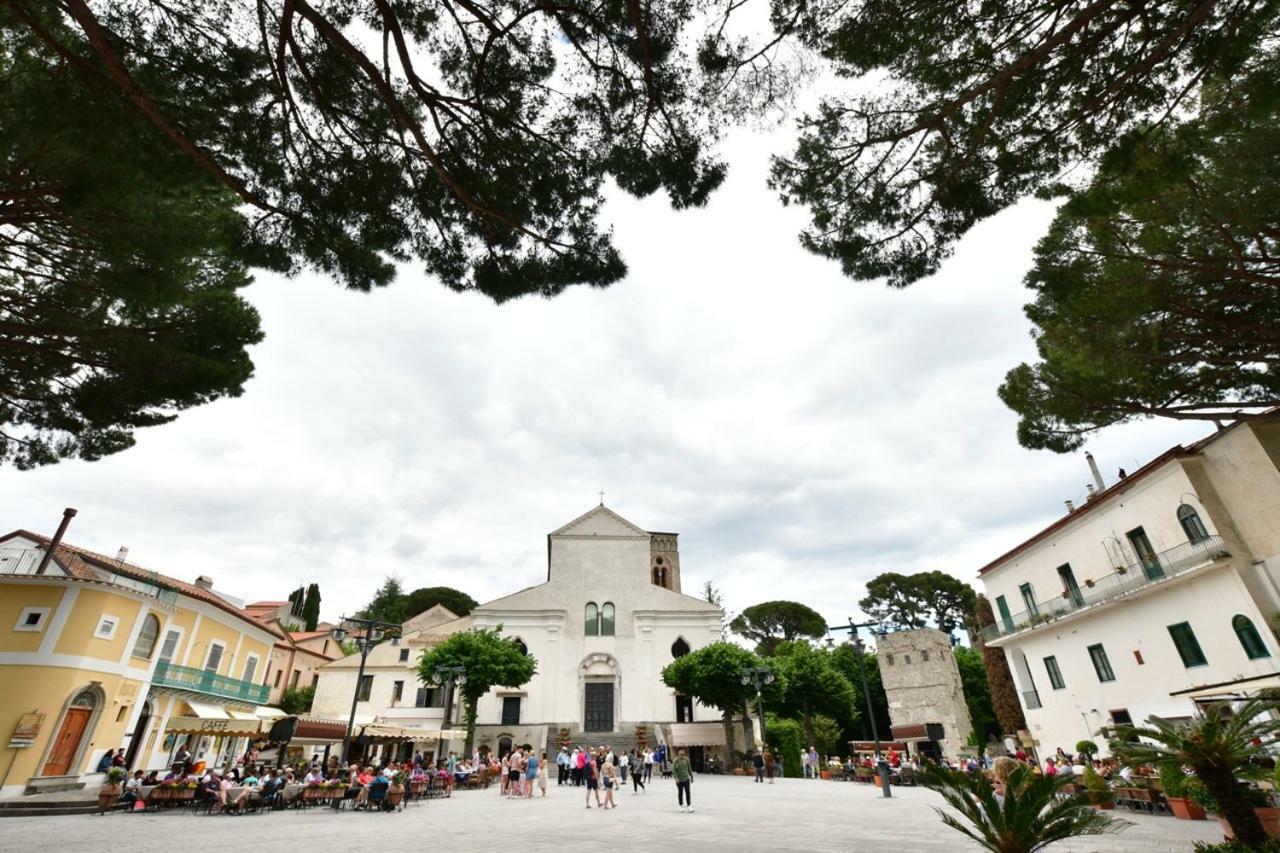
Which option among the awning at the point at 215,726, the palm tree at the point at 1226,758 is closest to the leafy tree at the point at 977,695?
the palm tree at the point at 1226,758

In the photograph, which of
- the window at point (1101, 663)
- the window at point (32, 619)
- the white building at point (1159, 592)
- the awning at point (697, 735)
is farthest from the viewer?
the awning at point (697, 735)

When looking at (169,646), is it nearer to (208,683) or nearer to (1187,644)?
(208,683)

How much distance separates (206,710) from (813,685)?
30.8 m

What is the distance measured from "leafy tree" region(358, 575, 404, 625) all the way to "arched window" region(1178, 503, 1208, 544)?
58.2 metres

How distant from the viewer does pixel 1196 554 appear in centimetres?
1520

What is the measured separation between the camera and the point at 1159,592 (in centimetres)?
1675

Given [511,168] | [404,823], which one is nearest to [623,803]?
[404,823]

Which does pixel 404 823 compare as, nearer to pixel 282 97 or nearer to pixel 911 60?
pixel 282 97

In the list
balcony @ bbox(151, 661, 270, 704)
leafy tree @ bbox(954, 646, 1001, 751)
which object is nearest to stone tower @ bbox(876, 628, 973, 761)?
leafy tree @ bbox(954, 646, 1001, 751)

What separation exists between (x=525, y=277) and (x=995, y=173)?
643 centimetres

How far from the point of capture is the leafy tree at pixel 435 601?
60.4 m

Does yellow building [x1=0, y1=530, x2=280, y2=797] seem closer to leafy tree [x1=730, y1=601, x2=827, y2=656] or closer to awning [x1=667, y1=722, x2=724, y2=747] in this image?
awning [x1=667, y1=722, x2=724, y2=747]

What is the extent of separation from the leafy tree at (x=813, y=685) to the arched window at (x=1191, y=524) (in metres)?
23.0

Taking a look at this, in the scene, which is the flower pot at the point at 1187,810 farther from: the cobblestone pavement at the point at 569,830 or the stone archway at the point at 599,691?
the stone archway at the point at 599,691
